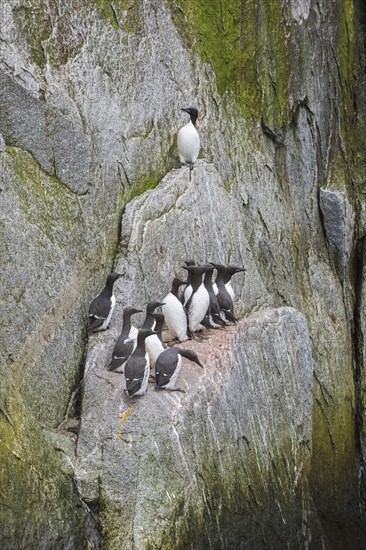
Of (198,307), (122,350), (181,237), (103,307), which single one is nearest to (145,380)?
(122,350)

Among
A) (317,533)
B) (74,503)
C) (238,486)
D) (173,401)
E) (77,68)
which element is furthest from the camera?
(317,533)

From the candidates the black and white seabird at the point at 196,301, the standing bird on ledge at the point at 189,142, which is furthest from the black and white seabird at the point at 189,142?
the black and white seabird at the point at 196,301

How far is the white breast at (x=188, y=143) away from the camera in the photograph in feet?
47.4

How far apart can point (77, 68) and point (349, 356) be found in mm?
7662

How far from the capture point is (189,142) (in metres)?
14.5

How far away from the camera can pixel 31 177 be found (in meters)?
12.2

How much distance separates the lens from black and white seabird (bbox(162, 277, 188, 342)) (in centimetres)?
1265

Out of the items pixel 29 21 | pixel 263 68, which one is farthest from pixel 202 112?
pixel 29 21

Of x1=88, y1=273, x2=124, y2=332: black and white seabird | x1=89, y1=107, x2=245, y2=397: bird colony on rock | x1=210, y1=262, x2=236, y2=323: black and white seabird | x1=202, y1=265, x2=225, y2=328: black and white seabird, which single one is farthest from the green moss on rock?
x1=88, y1=273, x2=124, y2=332: black and white seabird

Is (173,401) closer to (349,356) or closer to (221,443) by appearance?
(221,443)

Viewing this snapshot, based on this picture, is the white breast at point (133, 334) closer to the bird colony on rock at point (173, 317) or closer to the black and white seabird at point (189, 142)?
the bird colony on rock at point (173, 317)

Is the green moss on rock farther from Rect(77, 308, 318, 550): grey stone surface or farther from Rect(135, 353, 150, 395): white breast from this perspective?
Rect(135, 353, 150, 395): white breast

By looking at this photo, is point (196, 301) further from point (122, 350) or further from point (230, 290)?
point (122, 350)

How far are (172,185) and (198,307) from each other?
84.9 inches
